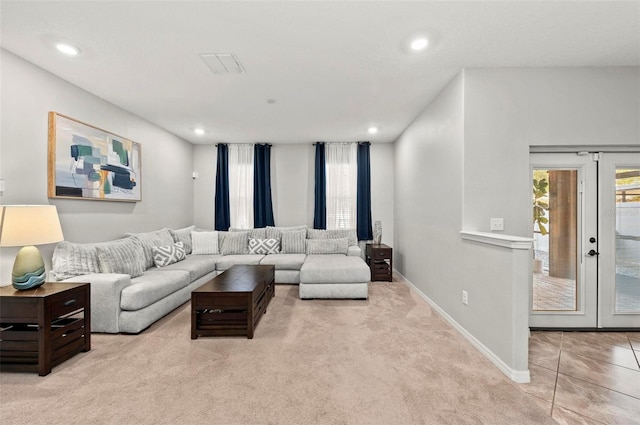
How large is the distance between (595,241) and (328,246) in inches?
141

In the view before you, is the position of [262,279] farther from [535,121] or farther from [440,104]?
[535,121]

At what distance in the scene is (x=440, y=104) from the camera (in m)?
3.30

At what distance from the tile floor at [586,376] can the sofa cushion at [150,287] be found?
3.44m

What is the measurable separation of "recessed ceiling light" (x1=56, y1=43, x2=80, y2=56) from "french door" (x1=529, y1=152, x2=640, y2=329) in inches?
180

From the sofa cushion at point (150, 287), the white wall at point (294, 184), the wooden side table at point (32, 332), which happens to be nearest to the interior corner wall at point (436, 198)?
the white wall at point (294, 184)

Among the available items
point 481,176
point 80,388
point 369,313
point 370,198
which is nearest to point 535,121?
point 481,176

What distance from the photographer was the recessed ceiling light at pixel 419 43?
2291 millimetres

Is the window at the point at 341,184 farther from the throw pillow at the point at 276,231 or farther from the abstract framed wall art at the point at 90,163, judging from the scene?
the abstract framed wall art at the point at 90,163

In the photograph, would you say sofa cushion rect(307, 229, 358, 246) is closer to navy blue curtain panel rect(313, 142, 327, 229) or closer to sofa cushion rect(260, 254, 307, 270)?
navy blue curtain panel rect(313, 142, 327, 229)

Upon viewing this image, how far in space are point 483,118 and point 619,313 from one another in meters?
2.53

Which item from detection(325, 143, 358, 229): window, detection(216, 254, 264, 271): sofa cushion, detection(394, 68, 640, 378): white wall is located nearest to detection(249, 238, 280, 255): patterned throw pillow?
detection(216, 254, 264, 271): sofa cushion

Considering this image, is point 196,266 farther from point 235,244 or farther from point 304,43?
point 304,43

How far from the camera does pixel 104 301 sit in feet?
8.88

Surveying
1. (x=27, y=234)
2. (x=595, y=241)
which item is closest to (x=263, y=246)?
(x=27, y=234)
